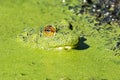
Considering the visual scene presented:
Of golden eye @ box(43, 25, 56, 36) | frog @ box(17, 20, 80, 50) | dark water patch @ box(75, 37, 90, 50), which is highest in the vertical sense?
golden eye @ box(43, 25, 56, 36)

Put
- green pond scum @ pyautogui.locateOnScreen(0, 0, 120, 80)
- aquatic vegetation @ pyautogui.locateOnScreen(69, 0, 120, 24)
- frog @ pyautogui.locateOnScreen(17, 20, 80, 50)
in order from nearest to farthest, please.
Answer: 1. green pond scum @ pyautogui.locateOnScreen(0, 0, 120, 80)
2. frog @ pyautogui.locateOnScreen(17, 20, 80, 50)
3. aquatic vegetation @ pyautogui.locateOnScreen(69, 0, 120, 24)

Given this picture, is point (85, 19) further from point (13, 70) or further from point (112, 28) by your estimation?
point (13, 70)

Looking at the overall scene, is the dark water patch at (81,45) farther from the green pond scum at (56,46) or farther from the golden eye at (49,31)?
the golden eye at (49,31)

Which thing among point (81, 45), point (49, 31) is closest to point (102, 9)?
point (81, 45)

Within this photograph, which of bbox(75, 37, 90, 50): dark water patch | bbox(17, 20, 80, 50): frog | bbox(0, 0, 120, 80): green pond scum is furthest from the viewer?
bbox(75, 37, 90, 50): dark water patch

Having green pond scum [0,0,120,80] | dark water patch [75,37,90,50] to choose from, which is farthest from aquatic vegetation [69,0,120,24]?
dark water patch [75,37,90,50]

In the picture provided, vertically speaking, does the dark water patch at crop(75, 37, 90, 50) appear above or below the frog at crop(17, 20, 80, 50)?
below

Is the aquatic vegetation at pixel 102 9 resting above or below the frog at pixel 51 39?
above

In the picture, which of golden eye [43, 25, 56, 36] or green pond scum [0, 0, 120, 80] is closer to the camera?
green pond scum [0, 0, 120, 80]

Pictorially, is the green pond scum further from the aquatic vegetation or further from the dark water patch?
the aquatic vegetation

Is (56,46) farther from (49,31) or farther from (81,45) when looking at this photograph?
(81,45)

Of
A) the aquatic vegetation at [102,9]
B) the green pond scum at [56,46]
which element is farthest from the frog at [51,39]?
the aquatic vegetation at [102,9]
